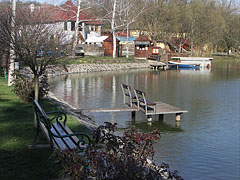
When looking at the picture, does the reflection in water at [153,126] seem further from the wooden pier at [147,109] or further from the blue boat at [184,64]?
the blue boat at [184,64]

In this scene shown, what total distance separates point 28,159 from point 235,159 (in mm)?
6679

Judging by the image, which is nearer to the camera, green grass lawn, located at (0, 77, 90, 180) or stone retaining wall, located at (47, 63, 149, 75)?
green grass lawn, located at (0, 77, 90, 180)

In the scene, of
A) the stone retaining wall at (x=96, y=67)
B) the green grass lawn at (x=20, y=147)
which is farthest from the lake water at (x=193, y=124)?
the stone retaining wall at (x=96, y=67)

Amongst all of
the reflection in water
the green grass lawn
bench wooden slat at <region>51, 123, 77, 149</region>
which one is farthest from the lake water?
bench wooden slat at <region>51, 123, 77, 149</region>

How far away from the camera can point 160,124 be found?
15.7 meters

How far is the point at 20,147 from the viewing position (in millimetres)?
7930

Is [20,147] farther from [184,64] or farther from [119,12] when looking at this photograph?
[184,64]

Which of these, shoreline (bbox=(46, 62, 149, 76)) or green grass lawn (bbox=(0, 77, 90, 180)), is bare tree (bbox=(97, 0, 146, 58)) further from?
green grass lawn (bbox=(0, 77, 90, 180))

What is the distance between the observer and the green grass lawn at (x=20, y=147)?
21.6ft

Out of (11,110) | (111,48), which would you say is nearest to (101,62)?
(111,48)

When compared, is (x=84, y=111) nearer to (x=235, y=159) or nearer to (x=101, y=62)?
(x=235, y=159)

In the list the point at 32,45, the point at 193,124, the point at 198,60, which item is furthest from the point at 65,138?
the point at 198,60

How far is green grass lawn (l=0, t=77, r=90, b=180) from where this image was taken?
260 inches

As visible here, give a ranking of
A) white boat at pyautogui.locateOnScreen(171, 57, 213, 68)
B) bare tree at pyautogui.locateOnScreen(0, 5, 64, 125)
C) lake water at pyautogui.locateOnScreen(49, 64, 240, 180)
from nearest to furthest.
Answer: bare tree at pyautogui.locateOnScreen(0, 5, 64, 125) < lake water at pyautogui.locateOnScreen(49, 64, 240, 180) < white boat at pyautogui.locateOnScreen(171, 57, 213, 68)
